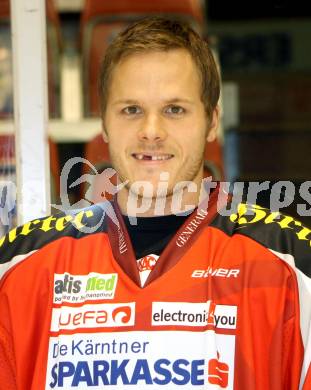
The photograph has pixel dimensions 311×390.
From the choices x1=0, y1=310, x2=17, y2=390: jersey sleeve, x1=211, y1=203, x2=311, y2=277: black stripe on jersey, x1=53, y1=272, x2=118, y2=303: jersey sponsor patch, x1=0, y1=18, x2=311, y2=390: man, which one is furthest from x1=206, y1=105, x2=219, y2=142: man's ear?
x1=0, y1=310, x2=17, y2=390: jersey sleeve

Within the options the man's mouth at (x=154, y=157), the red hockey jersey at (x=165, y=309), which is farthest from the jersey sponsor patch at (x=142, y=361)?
the man's mouth at (x=154, y=157)

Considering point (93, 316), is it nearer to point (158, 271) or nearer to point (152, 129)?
point (158, 271)

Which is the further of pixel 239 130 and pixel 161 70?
pixel 239 130

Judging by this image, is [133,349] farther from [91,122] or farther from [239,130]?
[239,130]

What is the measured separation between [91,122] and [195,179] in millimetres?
1125

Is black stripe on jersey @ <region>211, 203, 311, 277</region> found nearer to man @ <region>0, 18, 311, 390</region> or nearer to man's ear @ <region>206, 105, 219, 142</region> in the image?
man @ <region>0, 18, 311, 390</region>

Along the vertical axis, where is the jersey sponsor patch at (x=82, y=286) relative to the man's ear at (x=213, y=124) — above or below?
below

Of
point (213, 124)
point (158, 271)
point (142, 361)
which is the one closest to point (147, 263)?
point (158, 271)

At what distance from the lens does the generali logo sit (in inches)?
44.1

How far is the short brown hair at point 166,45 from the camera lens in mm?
1170

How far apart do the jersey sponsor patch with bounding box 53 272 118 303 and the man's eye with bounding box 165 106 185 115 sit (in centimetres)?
25

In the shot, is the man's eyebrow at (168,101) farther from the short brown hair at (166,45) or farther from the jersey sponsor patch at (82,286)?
the jersey sponsor patch at (82,286)

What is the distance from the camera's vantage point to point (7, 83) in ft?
7.02

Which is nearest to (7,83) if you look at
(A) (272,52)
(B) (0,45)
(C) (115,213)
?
(B) (0,45)
